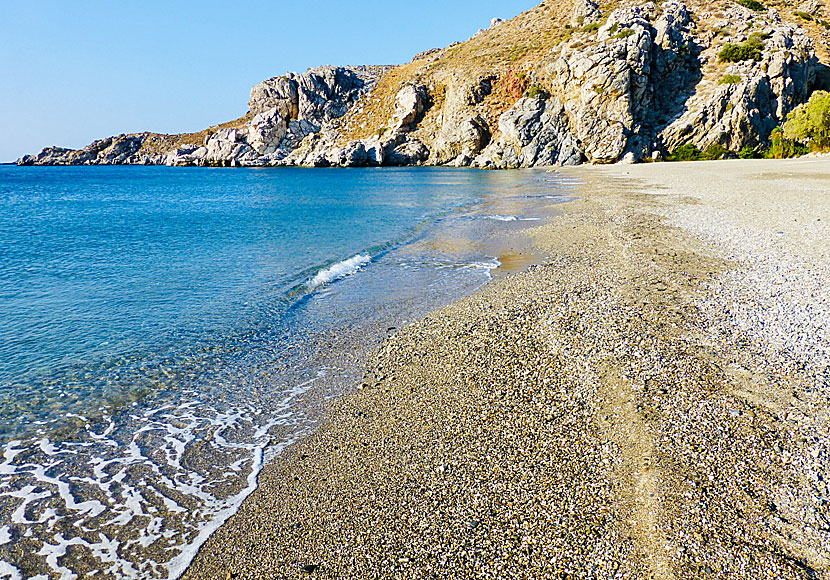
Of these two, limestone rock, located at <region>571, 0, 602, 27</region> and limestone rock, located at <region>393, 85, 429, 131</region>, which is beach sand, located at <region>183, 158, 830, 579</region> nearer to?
limestone rock, located at <region>393, 85, 429, 131</region>

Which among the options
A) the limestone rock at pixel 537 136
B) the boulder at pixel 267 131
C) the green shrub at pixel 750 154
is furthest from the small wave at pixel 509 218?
the boulder at pixel 267 131

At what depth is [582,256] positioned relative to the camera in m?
14.5

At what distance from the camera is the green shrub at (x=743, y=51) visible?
67625 millimetres

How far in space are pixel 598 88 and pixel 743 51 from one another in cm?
2110

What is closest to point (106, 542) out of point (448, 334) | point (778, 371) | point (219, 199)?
point (448, 334)

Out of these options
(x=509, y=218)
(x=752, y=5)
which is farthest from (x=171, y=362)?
(x=752, y=5)

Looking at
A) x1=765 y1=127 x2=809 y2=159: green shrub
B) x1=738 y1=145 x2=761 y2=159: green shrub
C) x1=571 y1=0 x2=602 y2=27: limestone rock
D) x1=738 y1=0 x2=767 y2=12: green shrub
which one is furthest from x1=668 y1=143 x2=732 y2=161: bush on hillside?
x1=571 y1=0 x2=602 y2=27: limestone rock

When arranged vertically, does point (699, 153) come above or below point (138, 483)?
above

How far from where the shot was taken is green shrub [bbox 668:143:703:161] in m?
65.5

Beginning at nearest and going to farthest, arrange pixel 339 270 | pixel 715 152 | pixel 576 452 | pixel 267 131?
1. pixel 576 452
2. pixel 339 270
3. pixel 715 152
4. pixel 267 131

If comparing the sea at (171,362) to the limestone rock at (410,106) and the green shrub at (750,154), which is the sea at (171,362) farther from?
the limestone rock at (410,106)

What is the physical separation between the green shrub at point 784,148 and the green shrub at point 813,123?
11.8ft

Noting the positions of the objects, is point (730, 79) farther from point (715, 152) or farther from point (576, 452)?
point (576, 452)

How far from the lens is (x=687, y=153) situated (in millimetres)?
66250
